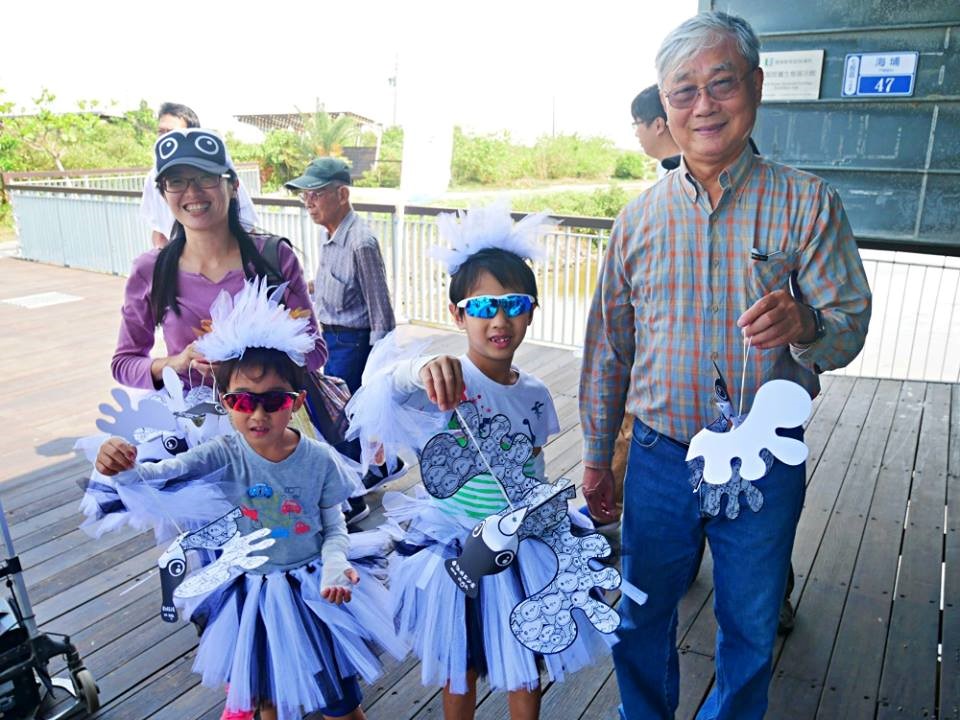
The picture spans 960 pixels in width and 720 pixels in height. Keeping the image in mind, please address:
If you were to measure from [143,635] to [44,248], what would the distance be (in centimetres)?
833

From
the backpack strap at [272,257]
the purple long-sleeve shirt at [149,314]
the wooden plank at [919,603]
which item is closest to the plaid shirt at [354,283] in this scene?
the backpack strap at [272,257]

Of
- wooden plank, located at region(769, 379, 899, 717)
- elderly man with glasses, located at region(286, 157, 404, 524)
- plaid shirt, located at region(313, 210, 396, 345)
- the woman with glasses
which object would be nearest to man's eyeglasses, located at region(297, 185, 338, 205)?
elderly man with glasses, located at region(286, 157, 404, 524)

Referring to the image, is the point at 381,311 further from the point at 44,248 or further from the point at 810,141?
the point at 44,248

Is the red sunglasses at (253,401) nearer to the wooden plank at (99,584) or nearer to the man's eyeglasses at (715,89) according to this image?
the man's eyeglasses at (715,89)

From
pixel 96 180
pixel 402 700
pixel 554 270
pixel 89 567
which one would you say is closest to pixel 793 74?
pixel 554 270

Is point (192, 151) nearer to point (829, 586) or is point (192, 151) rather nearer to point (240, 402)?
point (240, 402)

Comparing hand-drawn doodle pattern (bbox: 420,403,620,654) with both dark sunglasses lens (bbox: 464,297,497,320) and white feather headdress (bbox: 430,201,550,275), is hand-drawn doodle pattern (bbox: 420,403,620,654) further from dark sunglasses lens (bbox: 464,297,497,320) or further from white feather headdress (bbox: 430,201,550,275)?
white feather headdress (bbox: 430,201,550,275)

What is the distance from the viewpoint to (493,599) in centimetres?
142

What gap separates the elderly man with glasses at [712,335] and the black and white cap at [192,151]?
92 centimetres

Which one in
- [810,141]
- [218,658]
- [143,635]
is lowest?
[143,635]

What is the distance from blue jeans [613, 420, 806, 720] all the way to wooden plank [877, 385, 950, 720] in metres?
0.69

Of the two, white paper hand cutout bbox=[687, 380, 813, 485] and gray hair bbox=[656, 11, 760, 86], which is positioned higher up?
gray hair bbox=[656, 11, 760, 86]

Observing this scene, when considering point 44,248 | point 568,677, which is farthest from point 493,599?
point 44,248

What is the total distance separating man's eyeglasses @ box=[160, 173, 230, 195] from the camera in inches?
63.8
